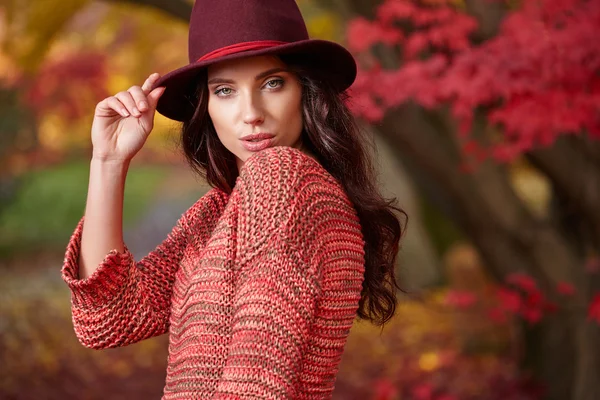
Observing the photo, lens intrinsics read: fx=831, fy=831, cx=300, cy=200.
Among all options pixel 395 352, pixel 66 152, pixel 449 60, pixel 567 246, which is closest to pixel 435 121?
pixel 449 60

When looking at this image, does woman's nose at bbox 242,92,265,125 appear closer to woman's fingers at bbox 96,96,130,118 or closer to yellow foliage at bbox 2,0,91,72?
woman's fingers at bbox 96,96,130,118

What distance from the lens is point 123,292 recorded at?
2.05 m

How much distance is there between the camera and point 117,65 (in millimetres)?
12398

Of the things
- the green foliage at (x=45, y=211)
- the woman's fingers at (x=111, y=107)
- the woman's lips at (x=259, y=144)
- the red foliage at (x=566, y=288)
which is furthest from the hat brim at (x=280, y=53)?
the green foliage at (x=45, y=211)

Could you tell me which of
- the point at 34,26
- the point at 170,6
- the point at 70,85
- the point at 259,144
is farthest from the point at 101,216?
the point at 70,85

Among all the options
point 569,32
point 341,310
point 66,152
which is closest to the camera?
point 341,310

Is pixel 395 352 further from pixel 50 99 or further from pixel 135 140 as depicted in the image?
pixel 50 99

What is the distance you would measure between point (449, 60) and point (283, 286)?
3.24 metres

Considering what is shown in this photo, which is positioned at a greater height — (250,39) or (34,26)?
(34,26)

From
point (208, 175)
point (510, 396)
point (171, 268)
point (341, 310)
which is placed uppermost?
point (208, 175)

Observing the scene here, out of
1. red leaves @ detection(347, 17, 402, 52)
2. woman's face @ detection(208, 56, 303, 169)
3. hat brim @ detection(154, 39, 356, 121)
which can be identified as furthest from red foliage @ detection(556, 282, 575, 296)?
woman's face @ detection(208, 56, 303, 169)

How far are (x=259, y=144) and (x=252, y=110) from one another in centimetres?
8

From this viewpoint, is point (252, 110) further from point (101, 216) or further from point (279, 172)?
point (101, 216)

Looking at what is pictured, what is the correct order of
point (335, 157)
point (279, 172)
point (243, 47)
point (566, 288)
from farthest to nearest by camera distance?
point (566, 288) < point (335, 157) < point (243, 47) < point (279, 172)
